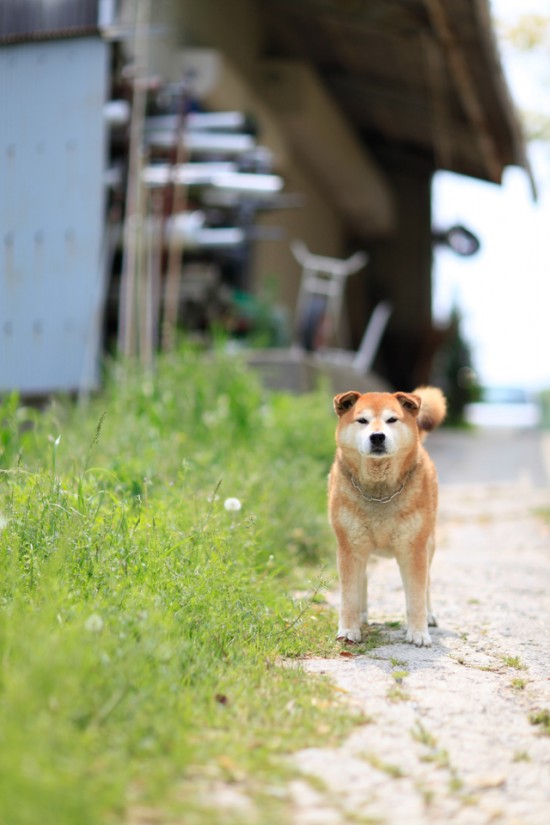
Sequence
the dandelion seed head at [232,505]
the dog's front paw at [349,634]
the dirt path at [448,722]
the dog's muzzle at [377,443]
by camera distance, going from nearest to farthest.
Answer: the dirt path at [448,722], the dog's muzzle at [377,443], the dog's front paw at [349,634], the dandelion seed head at [232,505]

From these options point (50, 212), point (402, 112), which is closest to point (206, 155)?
point (50, 212)

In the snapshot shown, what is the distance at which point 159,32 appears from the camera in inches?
339

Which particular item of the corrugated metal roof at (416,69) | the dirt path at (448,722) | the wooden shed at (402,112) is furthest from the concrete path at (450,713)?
the wooden shed at (402,112)

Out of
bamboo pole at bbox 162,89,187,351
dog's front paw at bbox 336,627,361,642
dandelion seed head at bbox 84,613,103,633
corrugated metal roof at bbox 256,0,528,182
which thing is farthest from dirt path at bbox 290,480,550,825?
corrugated metal roof at bbox 256,0,528,182

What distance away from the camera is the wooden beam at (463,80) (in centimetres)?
1026

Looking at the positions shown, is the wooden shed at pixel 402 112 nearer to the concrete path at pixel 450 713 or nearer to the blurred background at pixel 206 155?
the blurred background at pixel 206 155

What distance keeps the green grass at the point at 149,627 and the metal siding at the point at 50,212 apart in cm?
277

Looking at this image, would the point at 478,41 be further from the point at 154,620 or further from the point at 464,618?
the point at 154,620

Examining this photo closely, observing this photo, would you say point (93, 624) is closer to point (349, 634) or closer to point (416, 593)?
point (349, 634)

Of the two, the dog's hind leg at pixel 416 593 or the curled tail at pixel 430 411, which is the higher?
the curled tail at pixel 430 411

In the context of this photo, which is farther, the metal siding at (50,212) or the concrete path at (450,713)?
the metal siding at (50,212)

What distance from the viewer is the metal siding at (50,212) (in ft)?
28.2

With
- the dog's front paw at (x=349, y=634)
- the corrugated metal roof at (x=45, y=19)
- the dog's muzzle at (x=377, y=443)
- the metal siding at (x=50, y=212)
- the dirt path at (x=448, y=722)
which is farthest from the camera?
the metal siding at (x=50, y=212)

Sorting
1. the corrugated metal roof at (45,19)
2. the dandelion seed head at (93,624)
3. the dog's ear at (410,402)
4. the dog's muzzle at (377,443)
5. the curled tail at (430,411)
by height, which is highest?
the corrugated metal roof at (45,19)
